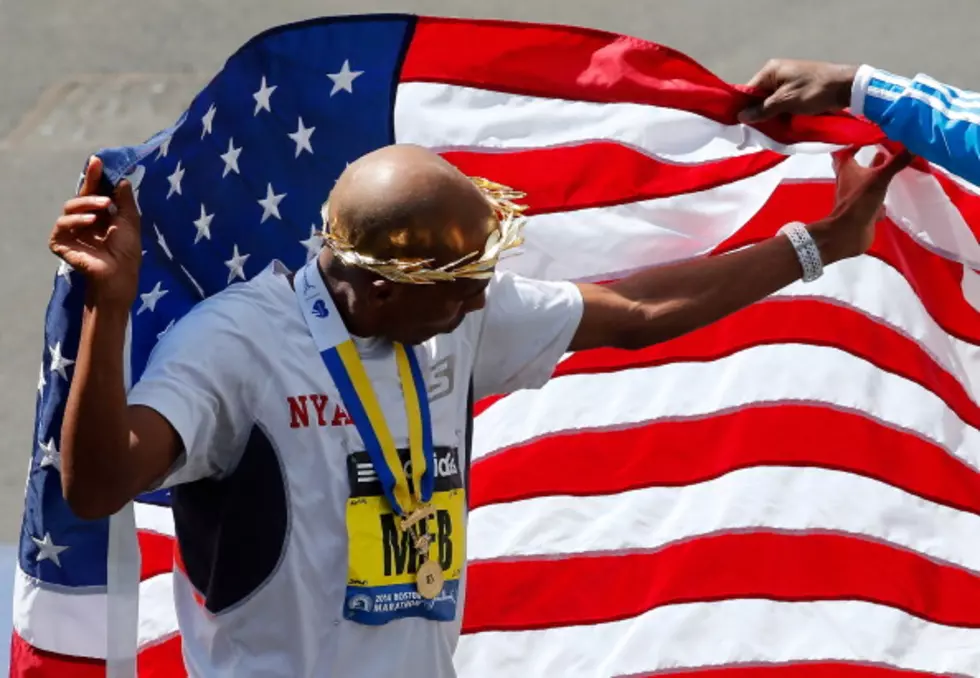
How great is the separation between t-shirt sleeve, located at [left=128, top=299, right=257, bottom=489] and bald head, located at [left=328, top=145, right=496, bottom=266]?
0.87 ft

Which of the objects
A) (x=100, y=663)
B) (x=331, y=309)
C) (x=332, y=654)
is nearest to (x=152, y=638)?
(x=100, y=663)

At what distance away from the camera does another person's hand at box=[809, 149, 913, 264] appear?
139 inches

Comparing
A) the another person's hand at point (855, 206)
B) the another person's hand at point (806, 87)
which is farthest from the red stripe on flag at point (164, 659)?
the another person's hand at point (806, 87)

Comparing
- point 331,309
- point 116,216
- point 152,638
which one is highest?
point 116,216

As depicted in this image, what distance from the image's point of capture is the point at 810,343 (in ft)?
13.1

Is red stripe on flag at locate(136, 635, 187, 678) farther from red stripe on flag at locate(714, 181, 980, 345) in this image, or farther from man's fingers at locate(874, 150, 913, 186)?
man's fingers at locate(874, 150, 913, 186)

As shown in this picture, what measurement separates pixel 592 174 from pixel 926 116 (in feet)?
2.42

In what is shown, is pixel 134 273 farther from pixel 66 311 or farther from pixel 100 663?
pixel 100 663

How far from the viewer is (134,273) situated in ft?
8.59

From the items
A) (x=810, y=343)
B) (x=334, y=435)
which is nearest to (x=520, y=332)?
(x=334, y=435)

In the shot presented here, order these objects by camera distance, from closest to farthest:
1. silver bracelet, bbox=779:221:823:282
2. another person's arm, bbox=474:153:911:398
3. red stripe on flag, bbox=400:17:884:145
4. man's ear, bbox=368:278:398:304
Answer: man's ear, bbox=368:278:398:304
another person's arm, bbox=474:153:911:398
silver bracelet, bbox=779:221:823:282
red stripe on flag, bbox=400:17:884:145

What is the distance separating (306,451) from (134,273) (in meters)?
0.45

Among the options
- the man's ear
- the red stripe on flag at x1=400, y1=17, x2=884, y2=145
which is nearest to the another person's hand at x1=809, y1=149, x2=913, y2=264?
the red stripe on flag at x1=400, y1=17, x2=884, y2=145

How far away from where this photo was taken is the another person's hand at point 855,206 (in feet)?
11.6
